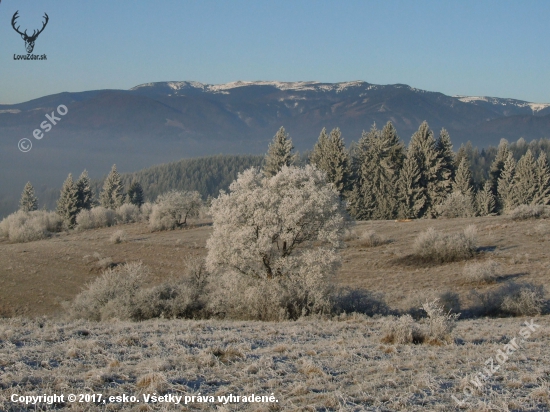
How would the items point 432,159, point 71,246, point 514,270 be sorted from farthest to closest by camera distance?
point 432,159
point 71,246
point 514,270

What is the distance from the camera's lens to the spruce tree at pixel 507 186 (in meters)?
62.5

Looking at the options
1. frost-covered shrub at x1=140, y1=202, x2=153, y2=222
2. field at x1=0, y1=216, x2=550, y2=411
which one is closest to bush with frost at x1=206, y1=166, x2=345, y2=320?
field at x1=0, y1=216, x2=550, y2=411

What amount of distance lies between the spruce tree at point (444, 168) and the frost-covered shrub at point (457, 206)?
297 centimetres

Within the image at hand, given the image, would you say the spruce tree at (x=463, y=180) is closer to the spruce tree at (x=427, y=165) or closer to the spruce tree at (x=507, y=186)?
the spruce tree at (x=427, y=165)

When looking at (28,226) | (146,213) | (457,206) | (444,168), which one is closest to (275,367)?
(28,226)

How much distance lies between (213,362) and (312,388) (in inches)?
82.7

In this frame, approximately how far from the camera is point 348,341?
10.9 m

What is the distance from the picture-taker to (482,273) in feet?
75.2

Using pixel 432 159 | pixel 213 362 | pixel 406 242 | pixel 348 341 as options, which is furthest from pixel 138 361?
pixel 432 159

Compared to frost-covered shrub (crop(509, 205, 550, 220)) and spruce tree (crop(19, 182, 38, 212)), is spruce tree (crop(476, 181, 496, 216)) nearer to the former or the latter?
frost-covered shrub (crop(509, 205, 550, 220))

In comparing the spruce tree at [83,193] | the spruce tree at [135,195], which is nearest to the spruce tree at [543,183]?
the spruce tree at [135,195]

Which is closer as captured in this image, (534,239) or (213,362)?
(213,362)

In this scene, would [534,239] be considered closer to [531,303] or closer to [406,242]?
[406,242]

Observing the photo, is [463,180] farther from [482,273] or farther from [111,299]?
[111,299]
